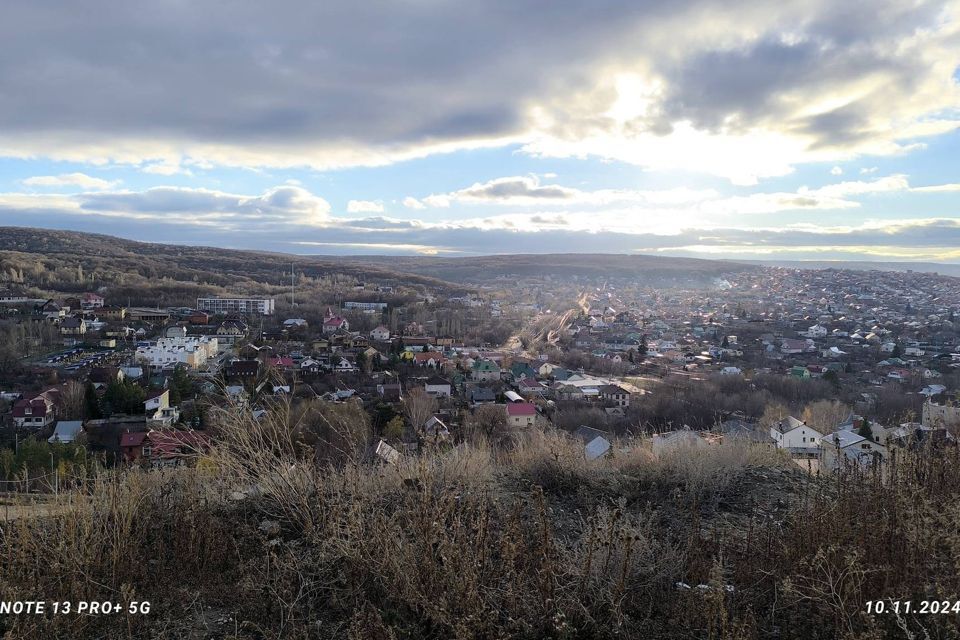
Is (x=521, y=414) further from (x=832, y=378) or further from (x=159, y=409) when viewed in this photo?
(x=832, y=378)

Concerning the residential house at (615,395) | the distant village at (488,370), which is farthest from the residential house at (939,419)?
the residential house at (615,395)

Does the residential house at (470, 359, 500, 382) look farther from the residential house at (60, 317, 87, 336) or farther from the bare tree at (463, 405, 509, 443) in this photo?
the residential house at (60, 317, 87, 336)

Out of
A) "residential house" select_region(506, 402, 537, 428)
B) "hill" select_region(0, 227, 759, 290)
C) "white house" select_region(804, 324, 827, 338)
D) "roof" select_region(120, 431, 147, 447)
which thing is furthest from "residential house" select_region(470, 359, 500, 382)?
"hill" select_region(0, 227, 759, 290)

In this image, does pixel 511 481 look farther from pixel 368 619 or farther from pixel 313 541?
pixel 368 619

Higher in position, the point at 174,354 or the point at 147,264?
the point at 147,264

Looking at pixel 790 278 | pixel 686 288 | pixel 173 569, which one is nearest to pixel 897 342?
pixel 173 569

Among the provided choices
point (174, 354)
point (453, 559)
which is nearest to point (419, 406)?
point (453, 559)
